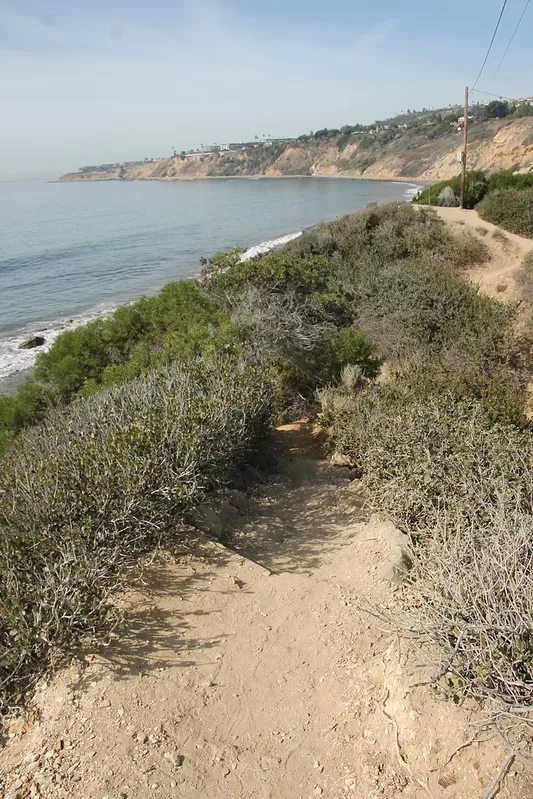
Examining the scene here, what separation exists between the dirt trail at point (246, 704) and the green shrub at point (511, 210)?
69.1 ft

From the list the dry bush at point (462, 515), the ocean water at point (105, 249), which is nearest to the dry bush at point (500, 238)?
the dry bush at point (462, 515)

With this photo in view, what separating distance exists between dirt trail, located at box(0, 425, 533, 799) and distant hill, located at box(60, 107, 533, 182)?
42.4m

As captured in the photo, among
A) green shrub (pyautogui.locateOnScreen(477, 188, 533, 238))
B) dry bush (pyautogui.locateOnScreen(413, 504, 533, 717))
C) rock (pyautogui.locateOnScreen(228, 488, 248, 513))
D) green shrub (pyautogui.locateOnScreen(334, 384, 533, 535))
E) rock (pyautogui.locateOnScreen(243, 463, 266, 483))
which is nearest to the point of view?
dry bush (pyautogui.locateOnScreen(413, 504, 533, 717))

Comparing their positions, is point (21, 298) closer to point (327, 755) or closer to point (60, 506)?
point (60, 506)

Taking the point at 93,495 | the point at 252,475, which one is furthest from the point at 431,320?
the point at 93,495

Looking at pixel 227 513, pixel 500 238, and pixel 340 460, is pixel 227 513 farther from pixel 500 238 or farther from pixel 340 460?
pixel 500 238

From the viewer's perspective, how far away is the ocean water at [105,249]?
985 inches

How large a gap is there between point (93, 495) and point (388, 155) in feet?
355

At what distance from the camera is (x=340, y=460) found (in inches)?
316

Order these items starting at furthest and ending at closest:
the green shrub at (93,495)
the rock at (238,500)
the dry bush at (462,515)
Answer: the rock at (238,500) → the green shrub at (93,495) → the dry bush at (462,515)

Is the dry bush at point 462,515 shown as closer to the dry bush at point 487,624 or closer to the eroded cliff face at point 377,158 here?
the dry bush at point 487,624

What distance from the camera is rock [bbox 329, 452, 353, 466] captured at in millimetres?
7984

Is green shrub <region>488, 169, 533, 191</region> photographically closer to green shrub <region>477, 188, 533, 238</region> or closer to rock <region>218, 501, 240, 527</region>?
green shrub <region>477, 188, 533, 238</region>

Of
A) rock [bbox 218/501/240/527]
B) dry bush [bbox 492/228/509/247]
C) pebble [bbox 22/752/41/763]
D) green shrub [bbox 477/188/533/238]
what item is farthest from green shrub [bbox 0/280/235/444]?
green shrub [bbox 477/188/533/238]
